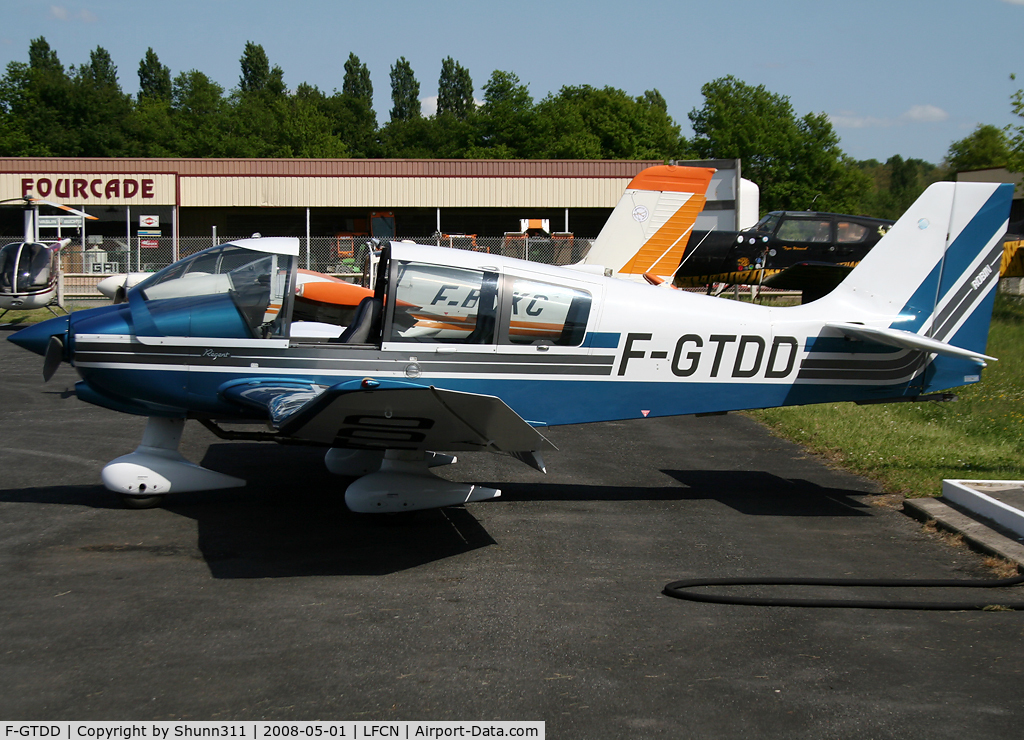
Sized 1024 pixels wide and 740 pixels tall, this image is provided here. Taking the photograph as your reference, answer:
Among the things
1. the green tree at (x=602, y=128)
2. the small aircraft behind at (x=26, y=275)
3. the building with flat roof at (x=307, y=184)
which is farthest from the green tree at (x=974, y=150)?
the small aircraft behind at (x=26, y=275)

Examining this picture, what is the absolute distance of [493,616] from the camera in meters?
4.46

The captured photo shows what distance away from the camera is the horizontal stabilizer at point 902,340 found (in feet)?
20.4

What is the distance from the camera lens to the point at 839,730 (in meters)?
3.36

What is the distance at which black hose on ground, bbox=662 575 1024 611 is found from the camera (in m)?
4.64

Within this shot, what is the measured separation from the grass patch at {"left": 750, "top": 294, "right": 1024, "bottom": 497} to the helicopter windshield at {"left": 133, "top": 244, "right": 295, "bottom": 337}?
563 centimetres

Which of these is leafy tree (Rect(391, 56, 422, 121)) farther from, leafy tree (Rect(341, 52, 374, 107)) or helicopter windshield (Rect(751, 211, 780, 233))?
helicopter windshield (Rect(751, 211, 780, 233))

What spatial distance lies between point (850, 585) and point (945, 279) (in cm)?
323

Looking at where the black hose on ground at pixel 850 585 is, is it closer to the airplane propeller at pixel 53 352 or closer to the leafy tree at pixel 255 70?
the airplane propeller at pixel 53 352

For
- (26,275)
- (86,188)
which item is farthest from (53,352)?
(86,188)

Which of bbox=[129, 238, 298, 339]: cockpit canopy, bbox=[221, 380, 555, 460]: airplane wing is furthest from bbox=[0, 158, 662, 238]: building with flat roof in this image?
bbox=[221, 380, 555, 460]: airplane wing

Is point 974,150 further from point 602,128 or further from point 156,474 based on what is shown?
point 156,474

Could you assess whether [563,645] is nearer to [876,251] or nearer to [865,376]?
[865,376]

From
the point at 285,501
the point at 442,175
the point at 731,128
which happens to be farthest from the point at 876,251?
the point at 731,128

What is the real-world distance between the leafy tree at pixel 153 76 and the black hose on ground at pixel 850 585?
121 meters
